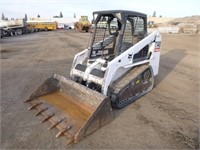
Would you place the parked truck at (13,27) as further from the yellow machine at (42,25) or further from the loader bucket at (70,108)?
the loader bucket at (70,108)

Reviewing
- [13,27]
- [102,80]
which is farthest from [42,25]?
[102,80]

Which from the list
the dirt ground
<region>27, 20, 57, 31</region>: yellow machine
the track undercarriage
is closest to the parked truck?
<region>27, 20, 57, 31</region>: yellow machine

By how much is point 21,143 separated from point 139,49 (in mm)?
3305

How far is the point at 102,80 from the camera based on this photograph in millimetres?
4176

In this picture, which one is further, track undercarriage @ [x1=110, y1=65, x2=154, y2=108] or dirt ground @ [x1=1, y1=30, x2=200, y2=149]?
track undercarriage @ [x1=110, y1=65, x2=154, y2=108]

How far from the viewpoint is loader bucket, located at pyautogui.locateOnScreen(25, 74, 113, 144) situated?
3412 mm

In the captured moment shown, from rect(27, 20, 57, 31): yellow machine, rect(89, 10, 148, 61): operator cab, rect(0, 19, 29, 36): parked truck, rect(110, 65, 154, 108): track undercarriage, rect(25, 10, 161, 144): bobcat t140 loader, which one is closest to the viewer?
rect(25, 10, 161, 144): bobcat t140 loader

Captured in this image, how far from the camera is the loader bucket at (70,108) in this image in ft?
11.2

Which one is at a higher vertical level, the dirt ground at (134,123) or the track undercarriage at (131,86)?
the track undercarriage at (131,86)

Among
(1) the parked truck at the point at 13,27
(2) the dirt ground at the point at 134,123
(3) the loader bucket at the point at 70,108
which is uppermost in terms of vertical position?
(1) the parked truck at the point at 13,27

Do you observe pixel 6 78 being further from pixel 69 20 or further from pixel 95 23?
pixel 69 20

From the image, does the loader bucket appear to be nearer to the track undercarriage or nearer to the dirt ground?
the dirt ground

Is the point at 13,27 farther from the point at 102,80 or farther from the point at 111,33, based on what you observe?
the point at 102,80

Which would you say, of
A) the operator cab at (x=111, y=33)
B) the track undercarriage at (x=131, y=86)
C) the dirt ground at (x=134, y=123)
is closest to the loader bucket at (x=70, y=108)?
the dirt ground at (x=134, y=123)
